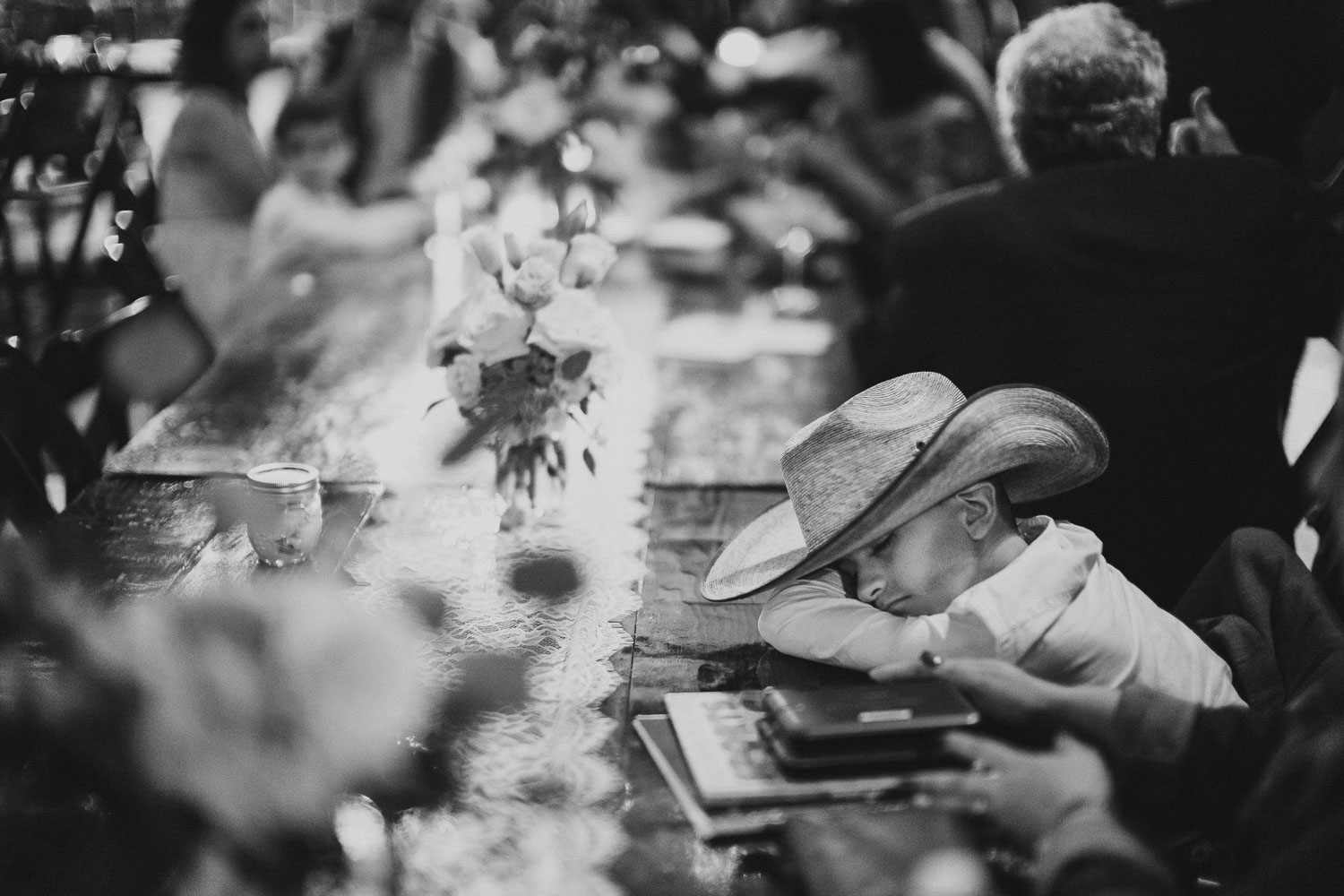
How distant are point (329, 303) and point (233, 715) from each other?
230 centimetres

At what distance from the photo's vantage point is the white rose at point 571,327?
5.65 feet

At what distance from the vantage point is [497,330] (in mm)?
1718

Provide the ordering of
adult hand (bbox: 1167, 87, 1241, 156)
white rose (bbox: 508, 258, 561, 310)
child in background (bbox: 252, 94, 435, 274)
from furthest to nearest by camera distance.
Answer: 1. child in background (bbox: 252, 94, 435, 274)
2. adult hand (bbox: 1167, 87, 1241, 156)
3. white rose (bbox: 508, 258, 561, 310)

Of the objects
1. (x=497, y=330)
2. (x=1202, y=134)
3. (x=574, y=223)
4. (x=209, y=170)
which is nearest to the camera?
(x=497, y=330)

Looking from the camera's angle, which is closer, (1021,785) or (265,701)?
(1021,785)

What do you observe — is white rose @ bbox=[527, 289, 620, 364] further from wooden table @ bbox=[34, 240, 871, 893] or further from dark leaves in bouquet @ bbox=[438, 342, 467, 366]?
wooden table @ bbox=[34, 240, 871, 893]

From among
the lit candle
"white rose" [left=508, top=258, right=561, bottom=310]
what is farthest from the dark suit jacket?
the lit candle

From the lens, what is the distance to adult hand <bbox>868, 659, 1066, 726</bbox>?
1.11 metres

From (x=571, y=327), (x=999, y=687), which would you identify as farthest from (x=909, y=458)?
(x=571, y=327)

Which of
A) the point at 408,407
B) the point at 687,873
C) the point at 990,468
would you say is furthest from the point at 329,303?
the point at 687,873

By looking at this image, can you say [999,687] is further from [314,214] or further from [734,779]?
[314,214]

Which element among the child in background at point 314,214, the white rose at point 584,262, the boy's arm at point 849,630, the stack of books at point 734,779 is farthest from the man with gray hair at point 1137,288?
the child in background at point 314,214

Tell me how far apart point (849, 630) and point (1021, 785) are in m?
0.38

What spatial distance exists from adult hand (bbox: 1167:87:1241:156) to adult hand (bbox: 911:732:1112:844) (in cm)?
174
